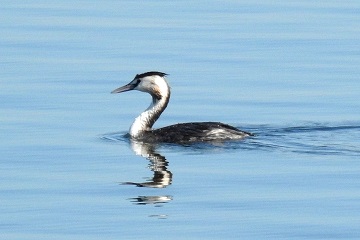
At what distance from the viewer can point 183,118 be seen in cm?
1948

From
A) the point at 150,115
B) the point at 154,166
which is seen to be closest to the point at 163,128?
the point at 150,115

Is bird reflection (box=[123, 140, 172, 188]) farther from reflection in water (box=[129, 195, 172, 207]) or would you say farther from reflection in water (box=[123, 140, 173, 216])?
reflection in water (box=[129, 195, 172, 207])

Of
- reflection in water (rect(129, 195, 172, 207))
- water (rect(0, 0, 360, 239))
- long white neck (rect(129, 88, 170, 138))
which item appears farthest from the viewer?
long white neck (rect(129, 88, 170, 138))

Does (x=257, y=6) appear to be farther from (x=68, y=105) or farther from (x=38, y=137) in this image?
(x=38, y=137)

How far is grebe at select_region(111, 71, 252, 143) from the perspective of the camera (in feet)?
57.2

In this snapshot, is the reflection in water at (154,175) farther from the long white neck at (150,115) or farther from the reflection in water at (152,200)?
the long white neck at (150,115)

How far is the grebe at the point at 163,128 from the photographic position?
17.4 m

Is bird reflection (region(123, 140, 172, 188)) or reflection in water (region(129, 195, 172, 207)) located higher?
bird reflection (region(123, 140, 172, 188))

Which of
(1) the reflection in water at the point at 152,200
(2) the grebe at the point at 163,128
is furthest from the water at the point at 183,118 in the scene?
(2) the grebe at the point at 163,128

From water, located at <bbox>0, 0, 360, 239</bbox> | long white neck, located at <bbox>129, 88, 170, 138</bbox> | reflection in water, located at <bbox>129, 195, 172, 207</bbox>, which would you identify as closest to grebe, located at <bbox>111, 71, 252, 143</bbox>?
long white neck, located at <bbox>129, 88, 170, 138</bbox>

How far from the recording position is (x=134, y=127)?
18234 mm

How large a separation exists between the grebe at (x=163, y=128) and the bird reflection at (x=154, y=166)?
11.0 inches

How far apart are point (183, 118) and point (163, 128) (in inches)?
61.4

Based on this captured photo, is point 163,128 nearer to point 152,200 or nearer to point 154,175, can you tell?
point 154,175
